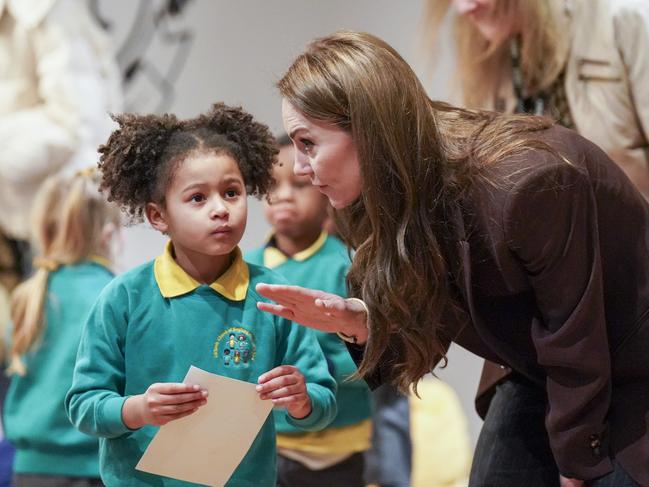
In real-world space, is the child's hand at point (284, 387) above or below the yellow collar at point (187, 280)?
below

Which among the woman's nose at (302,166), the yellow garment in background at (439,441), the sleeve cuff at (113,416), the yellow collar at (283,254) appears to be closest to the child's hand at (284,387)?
the sleeve cuff at (113,416)

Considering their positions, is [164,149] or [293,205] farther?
[293,205]

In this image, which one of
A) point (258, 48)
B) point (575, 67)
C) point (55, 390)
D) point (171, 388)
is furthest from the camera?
point (258, 48)

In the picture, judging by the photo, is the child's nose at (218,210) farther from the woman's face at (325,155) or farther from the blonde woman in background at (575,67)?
the blonde woman in background at (575,67)

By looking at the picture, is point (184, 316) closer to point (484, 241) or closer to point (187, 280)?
point (187, 280)

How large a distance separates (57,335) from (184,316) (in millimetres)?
1234

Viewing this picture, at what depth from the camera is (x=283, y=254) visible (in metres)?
2.95

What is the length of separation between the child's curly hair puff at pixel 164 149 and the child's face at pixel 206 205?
23 mm

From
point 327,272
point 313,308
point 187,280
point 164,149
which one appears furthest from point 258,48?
point 313,308

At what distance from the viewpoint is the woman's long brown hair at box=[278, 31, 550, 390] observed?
1.80 meters

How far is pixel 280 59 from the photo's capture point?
3.96m

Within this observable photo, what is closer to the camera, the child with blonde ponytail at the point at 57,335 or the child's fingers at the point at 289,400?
the child's fingers at the point at 289,400

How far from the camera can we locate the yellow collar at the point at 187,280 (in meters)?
1.89

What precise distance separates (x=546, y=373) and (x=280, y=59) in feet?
7.24
